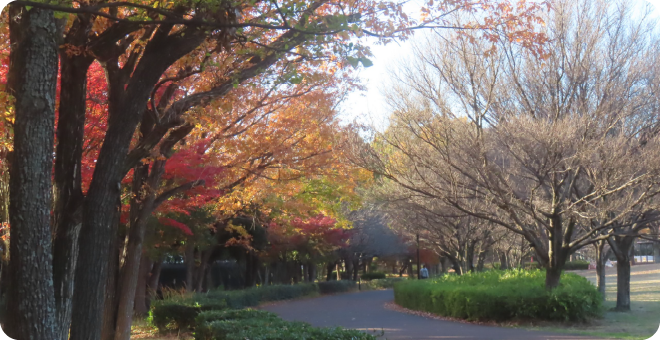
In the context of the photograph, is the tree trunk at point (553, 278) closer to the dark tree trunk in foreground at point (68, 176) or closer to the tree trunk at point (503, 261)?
the dark tree trunk in foreground at point (68, 176)

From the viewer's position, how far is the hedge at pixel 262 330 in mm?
6574

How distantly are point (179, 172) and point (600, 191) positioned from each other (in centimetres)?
994

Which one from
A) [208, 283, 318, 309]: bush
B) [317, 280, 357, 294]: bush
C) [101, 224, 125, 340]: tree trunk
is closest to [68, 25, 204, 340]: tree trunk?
→ [101, 224, 125, 340]: tree trunk

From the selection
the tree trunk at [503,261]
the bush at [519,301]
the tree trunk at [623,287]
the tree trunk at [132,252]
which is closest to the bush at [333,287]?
the tree trunk at [503,261]

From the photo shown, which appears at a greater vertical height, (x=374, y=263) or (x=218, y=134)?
(x=218, y=134)

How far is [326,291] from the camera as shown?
37.8m

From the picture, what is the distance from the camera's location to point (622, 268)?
2020 cm

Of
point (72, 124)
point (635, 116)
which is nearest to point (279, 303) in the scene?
point (635, 116)

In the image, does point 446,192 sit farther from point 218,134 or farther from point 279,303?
point 279,303

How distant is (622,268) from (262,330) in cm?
1758

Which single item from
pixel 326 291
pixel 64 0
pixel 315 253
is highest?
pixel 64 0

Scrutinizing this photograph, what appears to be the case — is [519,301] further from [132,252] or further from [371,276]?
[371,276]

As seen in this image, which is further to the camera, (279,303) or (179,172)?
(279,303)

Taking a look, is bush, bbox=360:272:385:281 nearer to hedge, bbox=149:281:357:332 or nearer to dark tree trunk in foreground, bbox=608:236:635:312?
hedge, bbox=149:281:357:332
